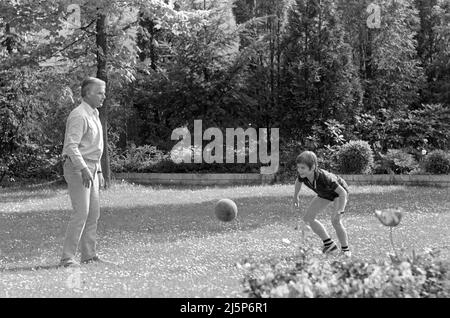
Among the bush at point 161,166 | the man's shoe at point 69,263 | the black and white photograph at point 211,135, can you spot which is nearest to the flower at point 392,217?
the black and white photograph at point 211,135

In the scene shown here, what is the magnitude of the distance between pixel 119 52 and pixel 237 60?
4877mm

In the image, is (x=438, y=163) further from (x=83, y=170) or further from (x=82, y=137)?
(x=83, y=170)

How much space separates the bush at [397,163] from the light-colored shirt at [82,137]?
12057mm

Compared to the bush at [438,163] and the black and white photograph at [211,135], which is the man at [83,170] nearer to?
the black and white photograph at [211,135]

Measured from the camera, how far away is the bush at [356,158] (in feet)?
61.7

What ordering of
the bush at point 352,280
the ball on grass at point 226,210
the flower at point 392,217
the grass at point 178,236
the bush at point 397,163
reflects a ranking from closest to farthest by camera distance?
the bush at point 352,280 < the flower at point 392,217 < the grass at point 178,236 < the ball on grass at point 226,210 < the bush at point 397,163

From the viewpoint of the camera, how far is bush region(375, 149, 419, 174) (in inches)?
731

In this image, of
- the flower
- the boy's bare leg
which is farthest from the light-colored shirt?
the flower

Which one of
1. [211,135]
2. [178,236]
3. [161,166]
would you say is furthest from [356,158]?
[178,236]

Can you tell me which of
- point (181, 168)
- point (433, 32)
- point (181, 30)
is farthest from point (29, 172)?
point (433, 32)

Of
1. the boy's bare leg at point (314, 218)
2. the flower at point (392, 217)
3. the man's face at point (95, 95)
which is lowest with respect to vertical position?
the boy's bare leg at point (314, 218)

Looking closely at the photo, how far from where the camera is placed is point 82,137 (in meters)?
7.91

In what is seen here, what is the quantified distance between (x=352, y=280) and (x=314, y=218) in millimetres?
3782

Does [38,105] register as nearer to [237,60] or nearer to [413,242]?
[237,60]
